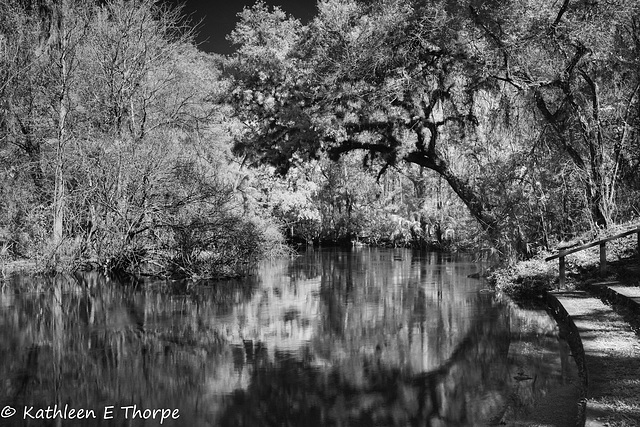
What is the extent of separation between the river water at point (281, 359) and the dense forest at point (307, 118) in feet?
10.6

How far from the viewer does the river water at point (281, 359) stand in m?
7.26

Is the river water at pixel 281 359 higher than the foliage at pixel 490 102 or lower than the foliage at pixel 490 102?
lower

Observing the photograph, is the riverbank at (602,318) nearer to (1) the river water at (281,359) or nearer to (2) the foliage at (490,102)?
(1) the river water at (281,359)

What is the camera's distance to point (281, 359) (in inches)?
381

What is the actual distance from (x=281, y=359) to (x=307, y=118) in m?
12.0

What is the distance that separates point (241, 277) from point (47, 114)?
9930 millimetres

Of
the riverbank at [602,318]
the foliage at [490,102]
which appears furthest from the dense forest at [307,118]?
the riverbank at [602,318]

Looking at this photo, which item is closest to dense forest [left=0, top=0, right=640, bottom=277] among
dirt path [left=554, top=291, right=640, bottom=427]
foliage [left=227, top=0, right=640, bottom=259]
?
foliage [left=227, top=0, right=640, bottom=259]

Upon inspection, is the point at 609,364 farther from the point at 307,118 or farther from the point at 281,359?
the point at 307,118

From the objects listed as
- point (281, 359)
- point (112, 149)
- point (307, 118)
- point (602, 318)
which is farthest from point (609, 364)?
point (112, 149)

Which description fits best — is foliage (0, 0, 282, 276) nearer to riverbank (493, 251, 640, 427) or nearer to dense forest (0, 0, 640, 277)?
dense forest (0, 0, 640, 277)

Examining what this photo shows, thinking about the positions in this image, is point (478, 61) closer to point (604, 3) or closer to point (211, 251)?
point (604, 3)

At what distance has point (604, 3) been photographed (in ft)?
49.4

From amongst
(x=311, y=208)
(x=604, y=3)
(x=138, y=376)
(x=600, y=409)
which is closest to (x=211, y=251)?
(x=138, y=376)
